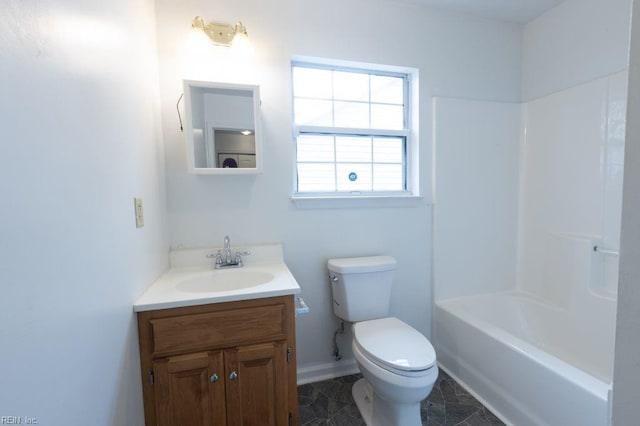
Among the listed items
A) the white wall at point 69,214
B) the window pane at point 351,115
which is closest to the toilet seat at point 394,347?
the white wall at point 69,214

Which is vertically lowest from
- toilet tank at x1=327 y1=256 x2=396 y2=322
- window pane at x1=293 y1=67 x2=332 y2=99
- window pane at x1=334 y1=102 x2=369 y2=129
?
toilet tank at x1=327 y1=256 x2=396 y2=322

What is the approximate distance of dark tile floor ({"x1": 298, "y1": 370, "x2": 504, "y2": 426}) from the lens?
148 cm

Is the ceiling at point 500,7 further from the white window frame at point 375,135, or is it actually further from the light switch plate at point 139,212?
the light switch plate at point 139,212

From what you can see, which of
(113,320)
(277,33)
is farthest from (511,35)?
(113,320)

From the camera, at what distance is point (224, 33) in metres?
1.51

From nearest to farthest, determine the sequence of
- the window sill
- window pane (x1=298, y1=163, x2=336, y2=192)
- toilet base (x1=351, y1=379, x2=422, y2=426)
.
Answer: toilet base (x1=351, y1=379, x2=422, y2=426)
the window sill
window pane (x1=298, y1=163, x2=336, y2=192)

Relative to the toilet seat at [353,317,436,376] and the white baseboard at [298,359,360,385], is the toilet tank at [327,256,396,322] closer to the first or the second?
the toilet seat at [353,317,436,376]

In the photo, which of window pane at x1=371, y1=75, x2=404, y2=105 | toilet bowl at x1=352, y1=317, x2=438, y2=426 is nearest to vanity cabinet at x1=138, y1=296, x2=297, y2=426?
toilet bowl at x1=352, y1=317, x2=438, y2=426

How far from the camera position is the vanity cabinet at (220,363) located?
111 centimetres

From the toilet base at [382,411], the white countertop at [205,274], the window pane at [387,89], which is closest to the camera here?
the white countertop at [205,274]

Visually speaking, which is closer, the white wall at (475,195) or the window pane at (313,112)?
the window pane at (313,112)

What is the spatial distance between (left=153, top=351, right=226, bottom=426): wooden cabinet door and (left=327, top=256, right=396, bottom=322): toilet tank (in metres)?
0.78

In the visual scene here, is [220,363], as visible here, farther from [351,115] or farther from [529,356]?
[351,115]

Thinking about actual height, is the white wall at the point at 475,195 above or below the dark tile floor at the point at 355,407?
above
